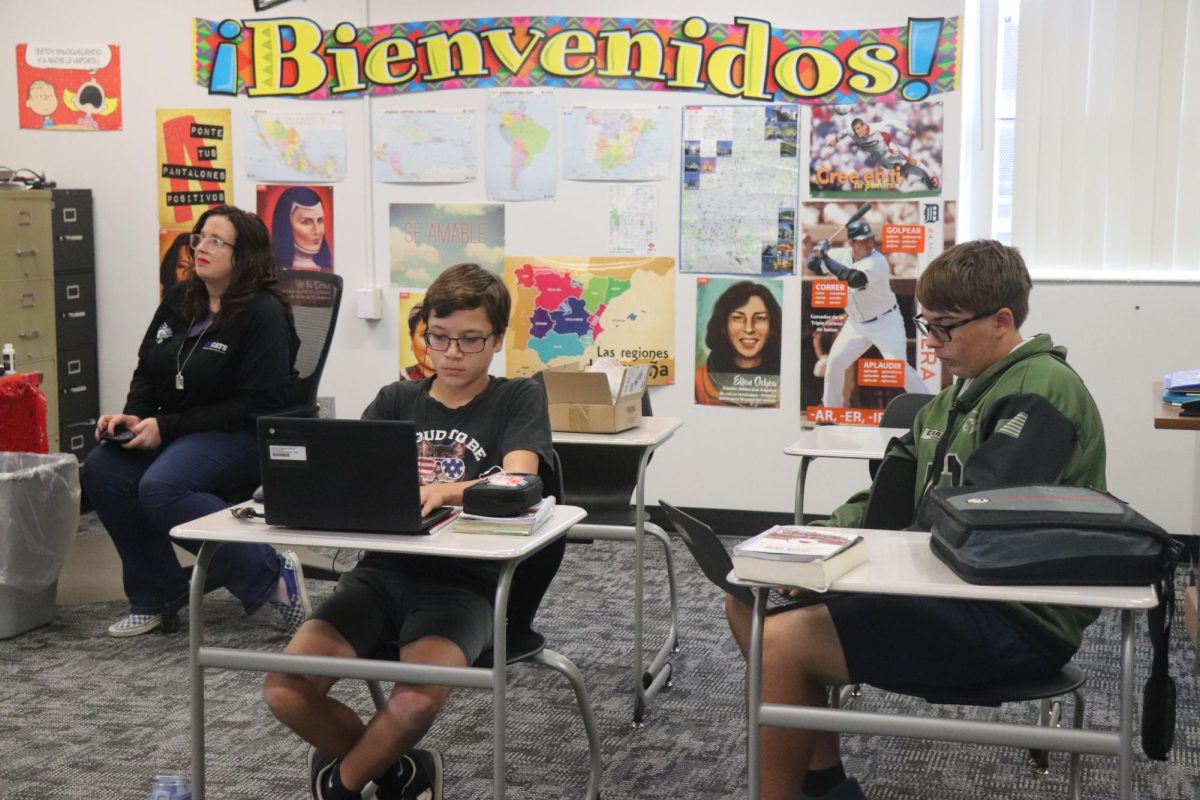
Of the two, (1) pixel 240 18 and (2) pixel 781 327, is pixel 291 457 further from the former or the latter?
(1) pixel 240 18

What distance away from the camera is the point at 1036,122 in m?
4.61

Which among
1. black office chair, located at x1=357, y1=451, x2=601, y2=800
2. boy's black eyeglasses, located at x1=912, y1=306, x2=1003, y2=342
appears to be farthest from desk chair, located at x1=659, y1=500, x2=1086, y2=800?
boy's black eyeglasses, located at x1=912, y1=306, x2=1003, y2=342

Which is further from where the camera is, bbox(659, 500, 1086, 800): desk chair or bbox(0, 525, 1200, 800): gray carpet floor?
bbox(0, 525, 1200, 800): gray carpet floor

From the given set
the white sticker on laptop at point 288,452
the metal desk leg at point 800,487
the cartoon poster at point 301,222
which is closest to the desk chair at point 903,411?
the metal desk leg at point 800,487

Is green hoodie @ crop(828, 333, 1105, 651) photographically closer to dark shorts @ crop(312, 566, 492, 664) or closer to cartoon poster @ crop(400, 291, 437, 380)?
dark shorts @ crop(312, 566, 492, 664)

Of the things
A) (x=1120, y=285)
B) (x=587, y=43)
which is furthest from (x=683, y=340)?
(x=1120, y=285)

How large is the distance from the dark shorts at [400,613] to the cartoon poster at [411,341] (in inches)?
114

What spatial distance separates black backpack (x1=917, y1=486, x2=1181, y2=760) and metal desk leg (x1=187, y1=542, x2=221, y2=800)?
124 centimetres

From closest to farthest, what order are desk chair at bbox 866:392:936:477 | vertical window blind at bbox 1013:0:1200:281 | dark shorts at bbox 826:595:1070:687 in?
dark shorts at bbox 826:595:1070:687
desk chair at bbox 866:392:936:477
vertical window blind at bbox 1013:0:1200:281

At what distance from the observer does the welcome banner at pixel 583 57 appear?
477 cm

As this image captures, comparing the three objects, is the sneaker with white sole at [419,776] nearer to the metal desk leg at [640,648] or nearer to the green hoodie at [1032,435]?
the metal desk leg at [640,648]

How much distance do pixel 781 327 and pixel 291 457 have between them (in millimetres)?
3092

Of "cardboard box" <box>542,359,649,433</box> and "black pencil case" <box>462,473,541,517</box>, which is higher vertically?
"cardboard box" <box>542,359,649,433</box>

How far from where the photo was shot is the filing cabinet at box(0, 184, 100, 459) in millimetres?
5070
